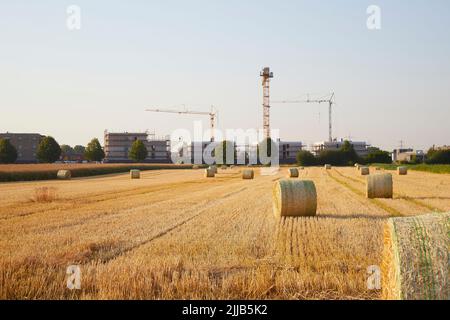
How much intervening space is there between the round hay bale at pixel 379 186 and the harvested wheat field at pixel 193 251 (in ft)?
12.9

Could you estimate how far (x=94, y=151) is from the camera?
172m

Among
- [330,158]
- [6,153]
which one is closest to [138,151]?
[6,153]

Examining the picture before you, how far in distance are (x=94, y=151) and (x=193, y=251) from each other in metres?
164

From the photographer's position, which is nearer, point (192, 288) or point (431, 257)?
point (431, 257)

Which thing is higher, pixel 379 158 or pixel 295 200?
pixel 379 158

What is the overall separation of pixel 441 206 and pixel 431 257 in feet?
52.9

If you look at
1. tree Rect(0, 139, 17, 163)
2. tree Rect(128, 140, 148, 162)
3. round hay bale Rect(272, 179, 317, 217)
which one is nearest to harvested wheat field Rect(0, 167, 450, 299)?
round hay bale Rect(272, 179, 317, 217)

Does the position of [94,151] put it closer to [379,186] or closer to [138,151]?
[138,151]

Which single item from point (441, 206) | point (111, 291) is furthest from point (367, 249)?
point (441, 206)

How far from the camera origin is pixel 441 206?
22328mm

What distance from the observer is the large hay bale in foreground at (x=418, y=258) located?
7.15 metres

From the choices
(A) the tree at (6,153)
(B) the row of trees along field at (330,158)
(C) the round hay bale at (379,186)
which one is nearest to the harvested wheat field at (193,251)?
(C) the round hay bale at (379,186)
